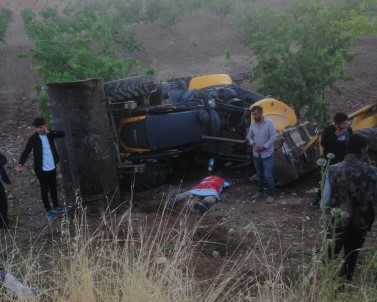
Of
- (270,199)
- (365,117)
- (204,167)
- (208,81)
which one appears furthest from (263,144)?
(208,81)

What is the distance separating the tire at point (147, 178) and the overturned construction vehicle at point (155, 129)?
16 mm

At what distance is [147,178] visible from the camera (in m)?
9.18

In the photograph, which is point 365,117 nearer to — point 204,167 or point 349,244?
point 204,167

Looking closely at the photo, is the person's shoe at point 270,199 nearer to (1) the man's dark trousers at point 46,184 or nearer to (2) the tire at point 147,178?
(2) the tire at point 147,178

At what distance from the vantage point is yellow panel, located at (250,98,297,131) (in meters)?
8.99

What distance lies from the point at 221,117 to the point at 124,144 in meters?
1.70

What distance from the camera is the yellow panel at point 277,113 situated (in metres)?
8.99

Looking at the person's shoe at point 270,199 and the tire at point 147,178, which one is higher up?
the tire at point 147,178

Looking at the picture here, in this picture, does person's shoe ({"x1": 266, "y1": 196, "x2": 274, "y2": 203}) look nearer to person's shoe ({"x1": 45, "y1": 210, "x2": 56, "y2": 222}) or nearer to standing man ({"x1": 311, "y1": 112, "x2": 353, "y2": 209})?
standing man ({"x1": 311, "y1": 112, "x2": 353, "y2": 209})

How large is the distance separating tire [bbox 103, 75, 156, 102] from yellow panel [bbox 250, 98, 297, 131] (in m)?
1.82

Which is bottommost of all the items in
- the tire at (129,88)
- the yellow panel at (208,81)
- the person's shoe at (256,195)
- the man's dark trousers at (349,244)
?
the person's shoe at (256,195)

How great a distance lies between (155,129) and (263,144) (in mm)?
1918

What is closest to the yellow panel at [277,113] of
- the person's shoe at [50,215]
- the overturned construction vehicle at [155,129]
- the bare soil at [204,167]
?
the overturned construction vehicle at [155,129]

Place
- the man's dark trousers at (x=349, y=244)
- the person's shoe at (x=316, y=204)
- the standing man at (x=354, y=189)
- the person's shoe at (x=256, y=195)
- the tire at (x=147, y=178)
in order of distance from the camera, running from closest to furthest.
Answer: the standing man at (x=354, y=189), the man's dark trousers at (x=349, y=244), the person's shoe at (x=316, y=204), the person's shoe at (x=256, y=195), the tire at (x=147, y=178)
